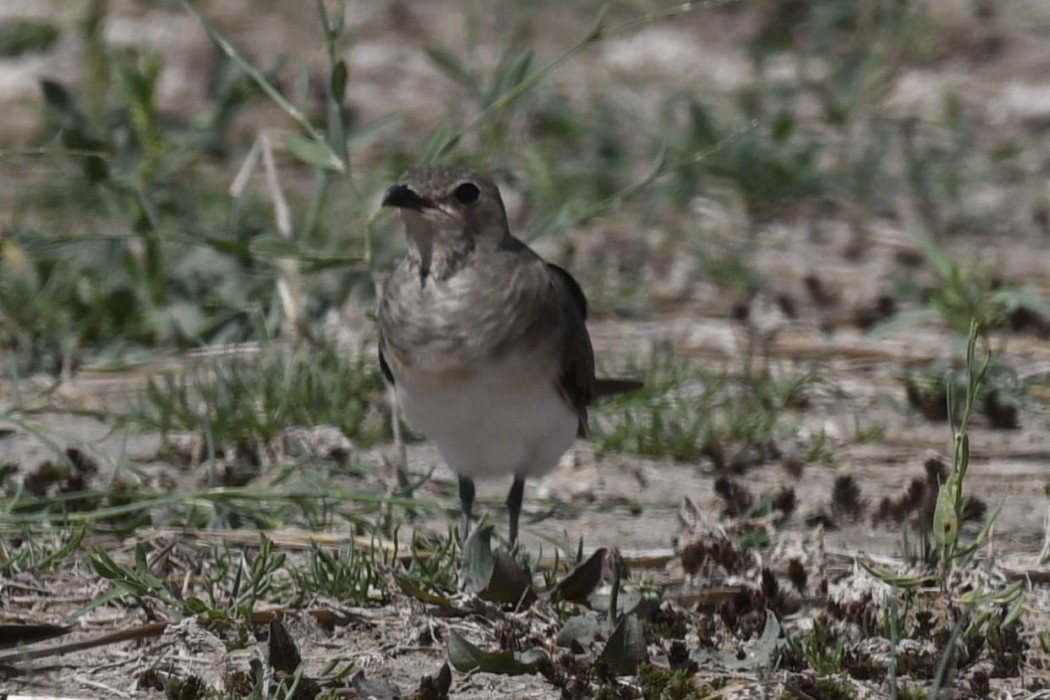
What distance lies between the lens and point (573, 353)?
196 inches

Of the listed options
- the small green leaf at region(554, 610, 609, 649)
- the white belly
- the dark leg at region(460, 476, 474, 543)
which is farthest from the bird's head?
the small green leaf at region(554, 610, 609, 649)

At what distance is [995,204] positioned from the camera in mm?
8859

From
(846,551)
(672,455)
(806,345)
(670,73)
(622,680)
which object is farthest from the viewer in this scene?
(670,73)

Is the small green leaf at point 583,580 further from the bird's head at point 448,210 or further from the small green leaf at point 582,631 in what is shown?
the bird's head at point 448,210

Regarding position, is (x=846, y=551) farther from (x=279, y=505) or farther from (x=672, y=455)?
(x=279, y=505)

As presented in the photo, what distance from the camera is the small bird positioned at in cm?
472

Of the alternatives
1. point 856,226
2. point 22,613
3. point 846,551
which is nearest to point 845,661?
point 846,551

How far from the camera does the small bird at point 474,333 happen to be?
4.72 metres

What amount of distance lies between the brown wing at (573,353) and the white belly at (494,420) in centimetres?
4

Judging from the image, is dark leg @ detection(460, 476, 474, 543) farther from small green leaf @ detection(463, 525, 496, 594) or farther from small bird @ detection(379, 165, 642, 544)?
small green leaf @ detection(463, 525, 496, 594)

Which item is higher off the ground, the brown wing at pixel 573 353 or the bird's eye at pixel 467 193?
the bird's eye at pixel 467 193

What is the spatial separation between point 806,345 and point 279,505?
2.64m

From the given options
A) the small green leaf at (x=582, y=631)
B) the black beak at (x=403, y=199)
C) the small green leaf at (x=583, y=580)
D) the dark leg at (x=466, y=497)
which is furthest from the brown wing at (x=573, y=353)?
the small green leaf at (x=582, y=631)

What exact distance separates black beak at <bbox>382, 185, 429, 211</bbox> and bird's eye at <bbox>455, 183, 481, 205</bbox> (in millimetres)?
91
